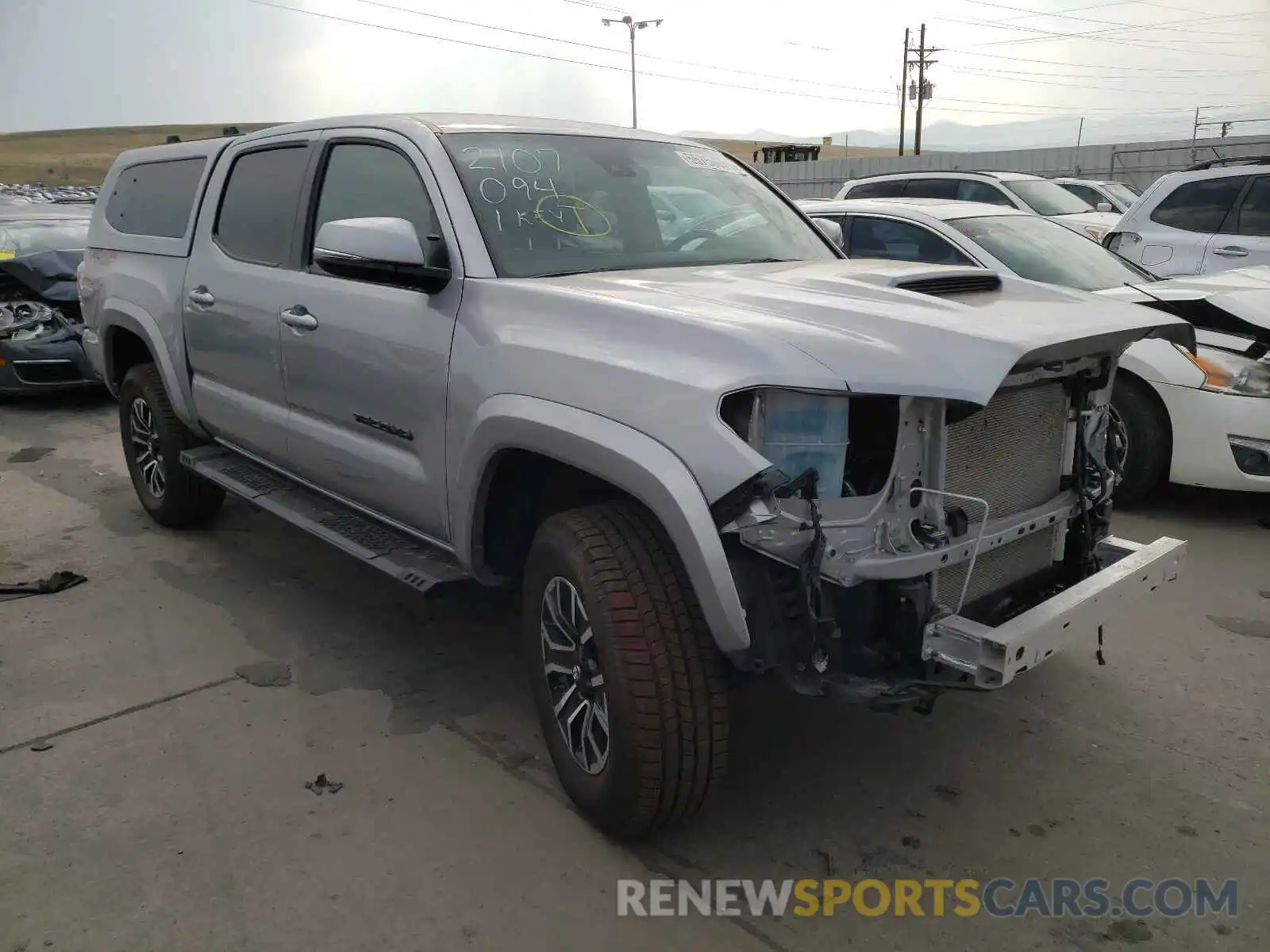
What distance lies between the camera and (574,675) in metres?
2.90

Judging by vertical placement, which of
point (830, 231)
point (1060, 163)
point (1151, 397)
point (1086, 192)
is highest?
point (1060, 163)

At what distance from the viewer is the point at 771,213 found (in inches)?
165

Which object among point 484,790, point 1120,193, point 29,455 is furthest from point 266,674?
point 1120,193

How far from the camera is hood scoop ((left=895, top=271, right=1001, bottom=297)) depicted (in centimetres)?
294

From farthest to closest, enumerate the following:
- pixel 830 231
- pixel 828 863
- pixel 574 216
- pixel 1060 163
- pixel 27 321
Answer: pixel 1060 163 < pixel 27 321 < pixel 830 231 < pixel 574 216 < pixel 828 863

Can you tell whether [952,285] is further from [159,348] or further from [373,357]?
[159,348]

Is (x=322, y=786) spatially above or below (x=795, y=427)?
below

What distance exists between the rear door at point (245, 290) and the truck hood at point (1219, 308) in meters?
4.13

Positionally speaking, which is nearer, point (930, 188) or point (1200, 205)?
point (1200, 205)

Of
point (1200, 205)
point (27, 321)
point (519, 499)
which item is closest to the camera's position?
point (519, 499)

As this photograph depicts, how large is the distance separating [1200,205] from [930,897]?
28.1 feet

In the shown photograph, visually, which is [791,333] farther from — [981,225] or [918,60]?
[918,60]

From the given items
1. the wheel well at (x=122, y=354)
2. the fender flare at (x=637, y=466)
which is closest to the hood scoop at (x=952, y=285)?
the fender flare at (x=637, y=466)

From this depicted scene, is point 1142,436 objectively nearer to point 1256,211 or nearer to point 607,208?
point 607,208
